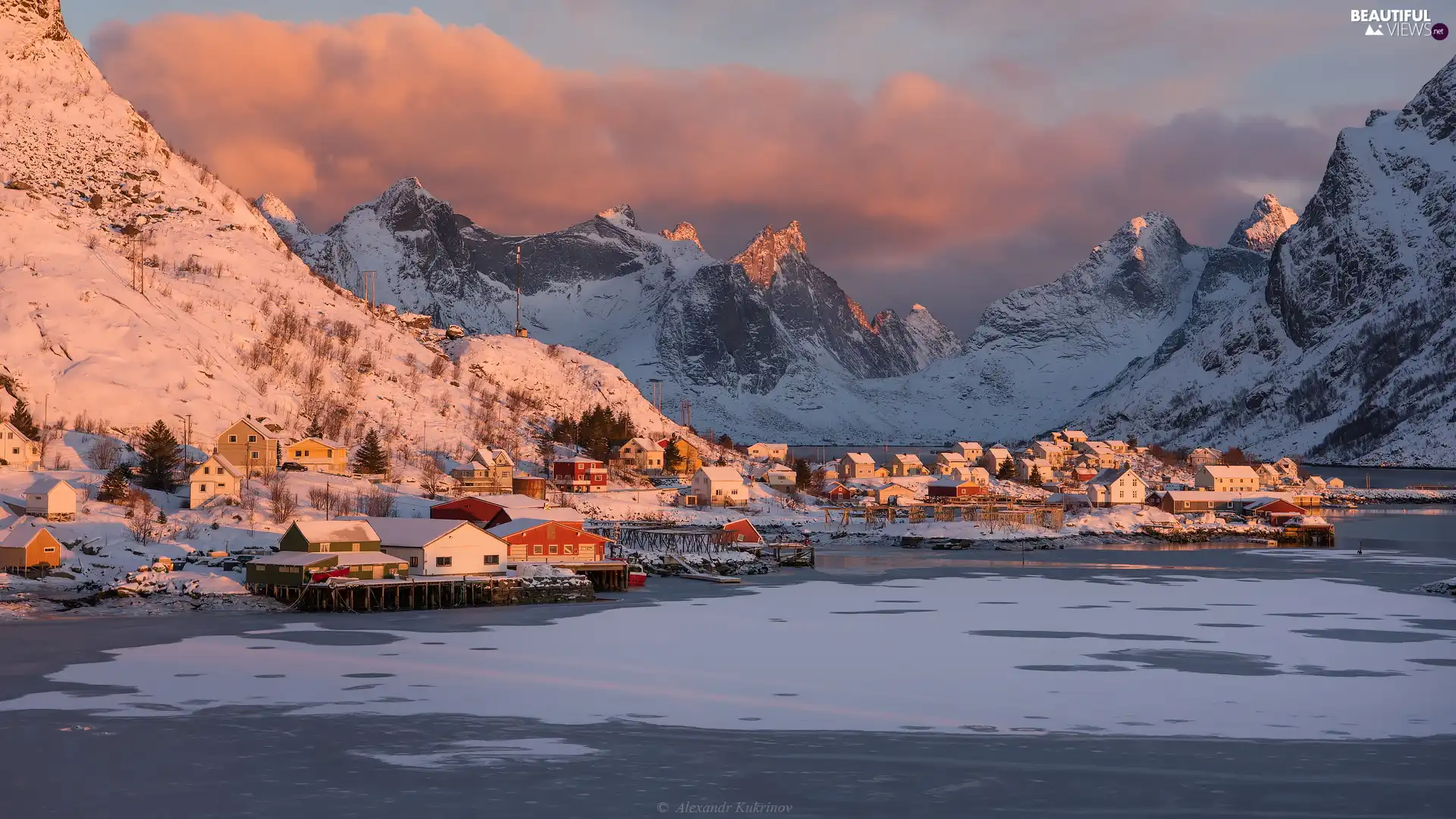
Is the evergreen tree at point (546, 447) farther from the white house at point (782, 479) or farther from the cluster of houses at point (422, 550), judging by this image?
the cluster of houses at point (422, 550)

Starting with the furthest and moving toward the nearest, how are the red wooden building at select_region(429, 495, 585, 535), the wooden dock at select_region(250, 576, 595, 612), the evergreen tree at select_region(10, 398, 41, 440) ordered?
1. the evergreen tree at select_region(10, 398, 41, 440)
2. the red wooden building at select_region(429, 495, 585, 535)
3. the wooden dock at select_region(250, 576, 595, 612)

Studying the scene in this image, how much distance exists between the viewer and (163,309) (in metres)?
135

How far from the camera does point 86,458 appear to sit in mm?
103938

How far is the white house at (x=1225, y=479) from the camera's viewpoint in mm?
181375

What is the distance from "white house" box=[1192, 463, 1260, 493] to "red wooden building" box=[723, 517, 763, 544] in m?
94.6

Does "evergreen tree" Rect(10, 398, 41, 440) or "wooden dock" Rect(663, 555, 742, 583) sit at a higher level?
"evergreen tree" Rect(10, 398, 41, 440)

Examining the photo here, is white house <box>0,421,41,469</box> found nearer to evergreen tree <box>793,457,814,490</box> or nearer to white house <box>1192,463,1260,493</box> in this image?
evergreen tree <box>793,457,814,490</box>

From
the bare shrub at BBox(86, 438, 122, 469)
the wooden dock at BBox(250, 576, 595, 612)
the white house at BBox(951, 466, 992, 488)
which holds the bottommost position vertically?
the wooden dock at BBox(250, 576, 595, 612)

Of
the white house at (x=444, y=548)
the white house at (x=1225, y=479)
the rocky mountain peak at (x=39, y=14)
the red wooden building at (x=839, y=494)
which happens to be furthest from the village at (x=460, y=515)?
the rocky mountain peak at (x=39, y=14)

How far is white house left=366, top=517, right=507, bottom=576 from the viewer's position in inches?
2972

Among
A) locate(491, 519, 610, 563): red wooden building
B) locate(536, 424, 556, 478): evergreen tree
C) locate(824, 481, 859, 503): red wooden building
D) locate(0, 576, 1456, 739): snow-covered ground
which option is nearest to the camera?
locate(0, 576, 1456, 739): snow-covered ground

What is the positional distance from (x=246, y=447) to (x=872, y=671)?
77.0 m

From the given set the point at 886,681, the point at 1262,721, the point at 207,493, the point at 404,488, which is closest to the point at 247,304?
the point at 404,488

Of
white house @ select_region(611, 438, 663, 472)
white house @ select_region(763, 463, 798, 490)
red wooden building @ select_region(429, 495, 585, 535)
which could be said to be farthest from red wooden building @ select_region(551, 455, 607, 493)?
white house @ select_region(763, 463, 798, 490)
